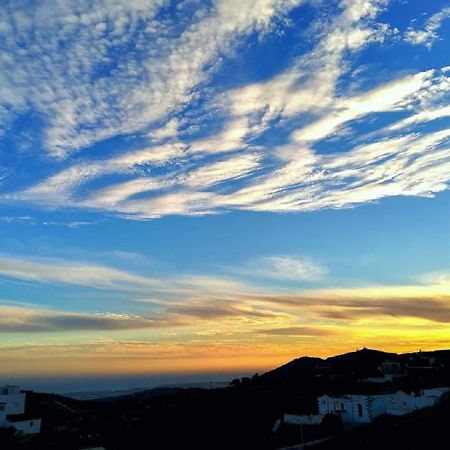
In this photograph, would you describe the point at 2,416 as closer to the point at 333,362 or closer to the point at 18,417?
the point at 18,417

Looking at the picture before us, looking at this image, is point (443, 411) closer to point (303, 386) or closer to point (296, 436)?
point (296, 436)

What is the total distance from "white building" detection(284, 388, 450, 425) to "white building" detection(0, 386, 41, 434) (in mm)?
26291

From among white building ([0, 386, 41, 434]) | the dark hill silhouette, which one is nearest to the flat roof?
white building ([0, 386, 41, 434])

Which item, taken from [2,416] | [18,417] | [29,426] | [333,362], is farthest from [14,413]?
[333,362]

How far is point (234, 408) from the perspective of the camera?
6888cm

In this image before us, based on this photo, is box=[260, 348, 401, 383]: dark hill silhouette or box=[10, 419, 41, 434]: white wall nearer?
box=[10, 419, 41, 434]: white wall

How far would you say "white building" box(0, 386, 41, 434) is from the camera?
51.4m

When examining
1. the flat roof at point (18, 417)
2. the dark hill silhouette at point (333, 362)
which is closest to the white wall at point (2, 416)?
the flat roof at point (18, 417)

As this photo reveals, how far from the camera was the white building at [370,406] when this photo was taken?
167 ft

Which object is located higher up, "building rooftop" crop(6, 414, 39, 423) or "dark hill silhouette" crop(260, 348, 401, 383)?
"dark hill silhouette" crop(260, 348, 401, 383)

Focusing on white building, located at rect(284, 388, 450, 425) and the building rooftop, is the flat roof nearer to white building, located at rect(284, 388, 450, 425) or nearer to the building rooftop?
the building rooftop

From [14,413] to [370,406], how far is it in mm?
38607

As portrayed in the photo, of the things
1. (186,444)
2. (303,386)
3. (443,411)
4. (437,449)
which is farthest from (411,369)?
(437,449)

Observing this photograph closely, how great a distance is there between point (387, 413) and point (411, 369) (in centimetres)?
4136
